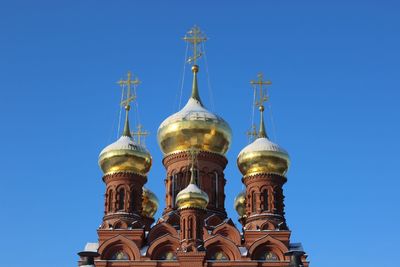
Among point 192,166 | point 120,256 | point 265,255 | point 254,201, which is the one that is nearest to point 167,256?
point 120,256

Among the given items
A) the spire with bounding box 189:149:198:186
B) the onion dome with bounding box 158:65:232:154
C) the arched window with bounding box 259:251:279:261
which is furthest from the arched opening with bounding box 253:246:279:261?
the onion dome with bounding box 158:65:232:154

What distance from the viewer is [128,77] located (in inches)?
1257

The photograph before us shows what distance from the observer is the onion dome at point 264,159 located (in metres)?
28.2

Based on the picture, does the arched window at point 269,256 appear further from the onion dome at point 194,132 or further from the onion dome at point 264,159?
the onion dome at point 194,132

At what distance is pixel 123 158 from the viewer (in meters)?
28.3

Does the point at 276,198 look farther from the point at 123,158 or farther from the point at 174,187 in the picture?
the point at 123,158

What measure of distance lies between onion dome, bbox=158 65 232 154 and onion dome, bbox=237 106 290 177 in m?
1.30

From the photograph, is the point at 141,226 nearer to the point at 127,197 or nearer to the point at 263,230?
the point at 127,197

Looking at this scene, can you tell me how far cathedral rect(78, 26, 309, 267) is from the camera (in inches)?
1026

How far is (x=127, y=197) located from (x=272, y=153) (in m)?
5.22

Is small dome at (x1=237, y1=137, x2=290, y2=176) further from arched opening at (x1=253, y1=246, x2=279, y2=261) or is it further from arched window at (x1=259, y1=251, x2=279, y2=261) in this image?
arched window at (x1=259, y1=251, x2=279, y2=261)

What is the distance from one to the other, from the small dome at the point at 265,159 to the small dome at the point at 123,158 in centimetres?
363

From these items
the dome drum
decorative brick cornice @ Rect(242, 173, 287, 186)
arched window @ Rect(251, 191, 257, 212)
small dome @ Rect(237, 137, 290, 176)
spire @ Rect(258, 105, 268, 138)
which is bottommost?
arched window @ Rect(251, 191, 257, 212)

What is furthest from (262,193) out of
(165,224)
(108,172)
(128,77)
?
(128,77)
